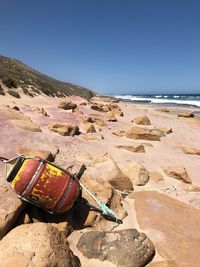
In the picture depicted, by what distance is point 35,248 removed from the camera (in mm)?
2881

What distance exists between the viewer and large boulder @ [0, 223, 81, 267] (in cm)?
274

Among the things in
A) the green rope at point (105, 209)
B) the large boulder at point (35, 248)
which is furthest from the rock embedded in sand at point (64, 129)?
the large boulder at point (35, 248)

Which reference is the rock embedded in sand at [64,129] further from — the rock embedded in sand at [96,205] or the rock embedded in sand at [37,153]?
the rock embedded in sand at [96,205]

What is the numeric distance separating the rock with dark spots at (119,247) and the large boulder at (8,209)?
3.27 feet

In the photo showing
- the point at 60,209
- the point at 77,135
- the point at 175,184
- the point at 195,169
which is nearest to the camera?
the point at 60,209

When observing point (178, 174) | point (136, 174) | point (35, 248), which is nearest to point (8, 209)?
point (35, 248)

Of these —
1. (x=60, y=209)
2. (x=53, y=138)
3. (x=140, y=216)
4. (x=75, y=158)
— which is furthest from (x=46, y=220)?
(x=53, y=138)

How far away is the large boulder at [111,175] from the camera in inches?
224

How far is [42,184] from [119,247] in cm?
135

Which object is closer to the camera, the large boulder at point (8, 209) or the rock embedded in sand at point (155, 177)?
the large boulder at point (8, 209)

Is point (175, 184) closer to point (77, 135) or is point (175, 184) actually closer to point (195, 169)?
point (195, 169)

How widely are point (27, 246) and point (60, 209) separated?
951mm

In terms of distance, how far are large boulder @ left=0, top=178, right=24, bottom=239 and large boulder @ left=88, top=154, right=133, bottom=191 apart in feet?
6.58

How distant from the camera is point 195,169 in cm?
795
